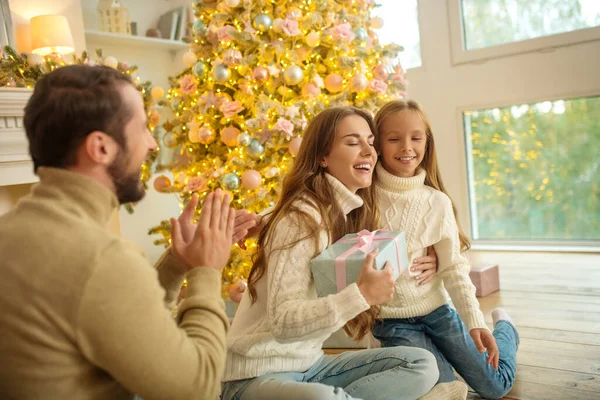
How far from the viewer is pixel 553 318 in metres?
2.45

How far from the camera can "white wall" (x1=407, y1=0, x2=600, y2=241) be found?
3.59 meters

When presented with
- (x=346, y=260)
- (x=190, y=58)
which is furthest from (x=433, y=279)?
(x=190, y=58)

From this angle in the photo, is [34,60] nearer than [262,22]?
No

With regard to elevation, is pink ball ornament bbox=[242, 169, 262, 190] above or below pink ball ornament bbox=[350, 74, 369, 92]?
below

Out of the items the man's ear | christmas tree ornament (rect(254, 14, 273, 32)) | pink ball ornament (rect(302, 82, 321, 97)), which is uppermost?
christmas tree ornament (rect(254, 14, 273, 32))

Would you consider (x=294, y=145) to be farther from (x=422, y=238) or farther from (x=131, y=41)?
(x=131, y=41)

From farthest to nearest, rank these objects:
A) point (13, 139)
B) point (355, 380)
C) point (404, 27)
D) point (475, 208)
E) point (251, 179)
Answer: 1. point (404, 27)
2. point (475, 208)
3. point (251, 179)
4. point (13, 139)
5. point (355, 380)

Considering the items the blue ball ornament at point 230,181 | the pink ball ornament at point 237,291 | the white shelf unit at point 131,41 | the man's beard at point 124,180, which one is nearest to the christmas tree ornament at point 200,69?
the blue ball ornament at point 230,181

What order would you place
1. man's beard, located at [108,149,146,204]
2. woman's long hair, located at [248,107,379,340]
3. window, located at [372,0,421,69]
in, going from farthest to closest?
1. window, located at [372,0,421,69]
2. woman's long hair, located at [248,107,379,340]
3. man's beard, located at [108,149,146,204]

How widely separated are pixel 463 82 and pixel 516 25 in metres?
0.47

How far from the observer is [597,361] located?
1.94 meters

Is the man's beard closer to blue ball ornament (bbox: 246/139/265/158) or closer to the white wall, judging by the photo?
blue ball ornament (bbox: 246/139/265/158)

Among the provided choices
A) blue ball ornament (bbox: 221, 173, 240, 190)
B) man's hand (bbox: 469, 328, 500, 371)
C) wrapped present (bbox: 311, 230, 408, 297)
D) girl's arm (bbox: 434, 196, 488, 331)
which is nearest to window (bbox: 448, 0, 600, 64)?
blue ball ornament (bbox: 221, 173, 240, 190)

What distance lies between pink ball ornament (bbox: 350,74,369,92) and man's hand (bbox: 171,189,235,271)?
175 cm
